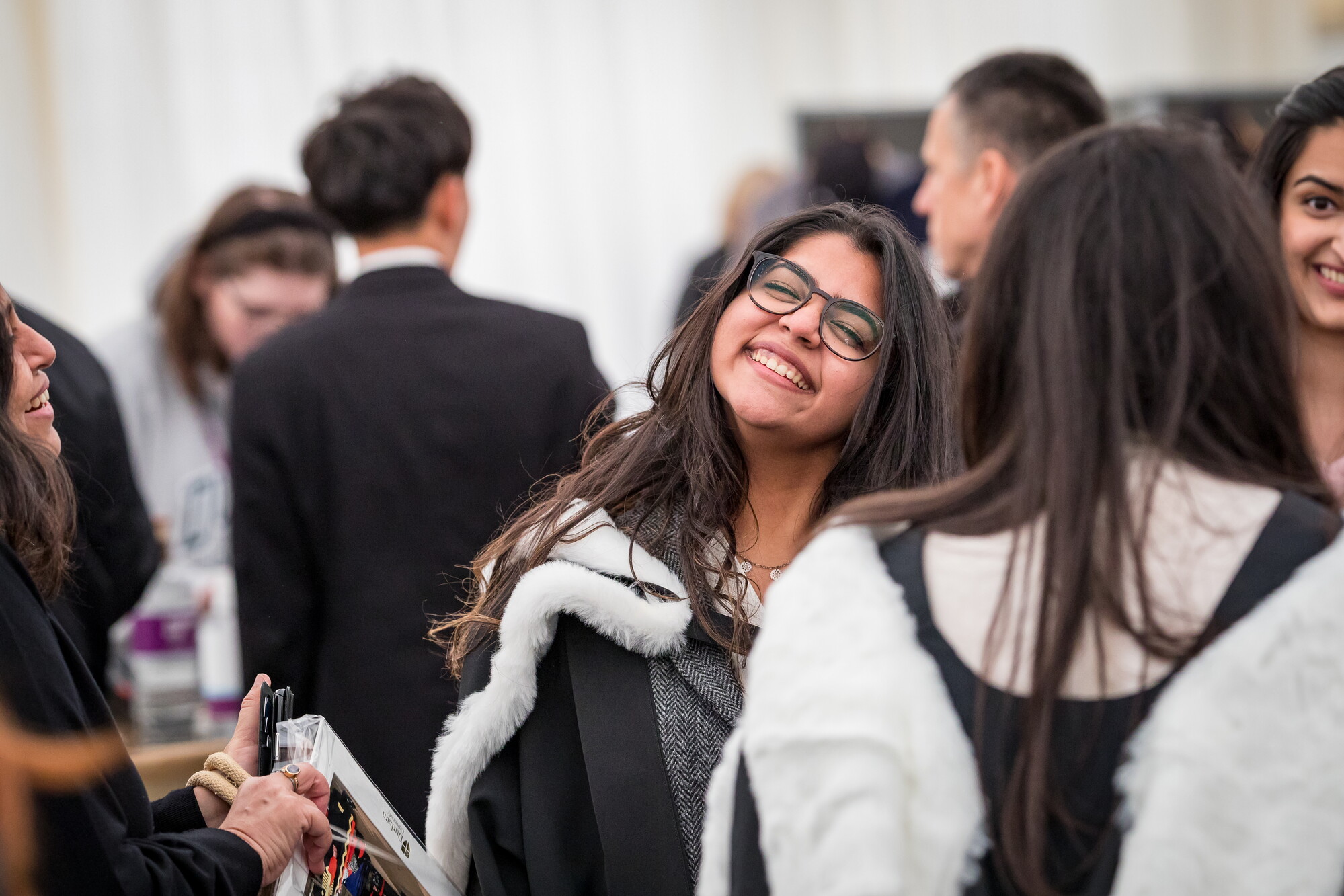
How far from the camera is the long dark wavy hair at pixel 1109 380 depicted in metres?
0.99

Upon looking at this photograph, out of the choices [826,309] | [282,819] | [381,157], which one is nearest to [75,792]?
[282,819]

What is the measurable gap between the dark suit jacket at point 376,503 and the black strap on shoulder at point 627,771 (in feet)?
2.36

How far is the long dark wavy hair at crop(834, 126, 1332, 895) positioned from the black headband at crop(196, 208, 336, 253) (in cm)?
231

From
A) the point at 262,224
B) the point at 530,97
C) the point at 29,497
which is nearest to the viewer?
the point at 29,497

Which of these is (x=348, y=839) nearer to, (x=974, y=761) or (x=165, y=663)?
(x=974, y=761)

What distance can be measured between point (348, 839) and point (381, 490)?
0.90 m

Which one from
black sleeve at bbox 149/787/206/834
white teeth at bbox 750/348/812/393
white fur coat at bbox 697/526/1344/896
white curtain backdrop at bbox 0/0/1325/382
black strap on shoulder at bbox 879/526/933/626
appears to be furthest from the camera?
white curtain backdrop at bbox 0/0/1325/382

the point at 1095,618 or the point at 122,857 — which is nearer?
the point at 1095,618

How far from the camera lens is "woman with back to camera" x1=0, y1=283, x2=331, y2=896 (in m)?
1.12

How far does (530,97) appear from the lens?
513 centimetres

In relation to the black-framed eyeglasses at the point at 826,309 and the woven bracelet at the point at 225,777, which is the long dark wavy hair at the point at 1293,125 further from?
the woven bracelet at the point at 225,777

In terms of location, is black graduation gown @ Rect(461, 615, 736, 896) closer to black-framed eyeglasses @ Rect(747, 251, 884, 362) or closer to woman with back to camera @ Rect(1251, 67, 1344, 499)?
black-framed eyeglasses @ Rect(747, 251, 884, 362)

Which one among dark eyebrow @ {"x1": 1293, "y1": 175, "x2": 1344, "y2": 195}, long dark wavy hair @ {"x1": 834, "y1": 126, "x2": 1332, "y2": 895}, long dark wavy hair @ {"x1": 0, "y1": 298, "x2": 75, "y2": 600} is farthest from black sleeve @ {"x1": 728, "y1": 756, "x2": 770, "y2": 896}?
dark eyebrow @ {"x1": 1293, "y1": 175, "x2": 1344, "y2": 195}

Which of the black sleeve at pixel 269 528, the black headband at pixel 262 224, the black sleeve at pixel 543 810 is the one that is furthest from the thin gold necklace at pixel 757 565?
the black headband at pixel 262 224
